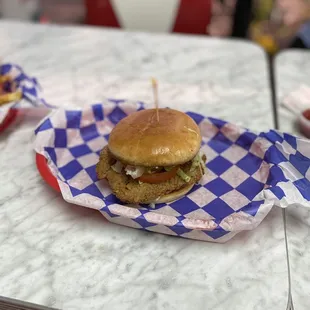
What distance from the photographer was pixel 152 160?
3.30 ft

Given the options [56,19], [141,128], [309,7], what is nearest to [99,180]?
[141,128]

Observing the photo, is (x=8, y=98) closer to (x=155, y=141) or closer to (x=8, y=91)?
(x=8, y=91)

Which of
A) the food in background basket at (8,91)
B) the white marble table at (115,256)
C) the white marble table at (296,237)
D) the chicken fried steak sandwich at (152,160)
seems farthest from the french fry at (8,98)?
the white marble table at (296,237)

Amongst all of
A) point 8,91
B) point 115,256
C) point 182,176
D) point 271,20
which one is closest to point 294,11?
point 271,20

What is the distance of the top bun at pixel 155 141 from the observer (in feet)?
3.31

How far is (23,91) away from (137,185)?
0.61m

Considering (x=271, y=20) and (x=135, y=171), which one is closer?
(x=135, y=171)

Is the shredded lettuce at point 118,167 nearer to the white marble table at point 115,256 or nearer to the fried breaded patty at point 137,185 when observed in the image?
the fried breaded patty at point 137,185

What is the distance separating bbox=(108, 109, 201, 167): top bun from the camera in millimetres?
1010

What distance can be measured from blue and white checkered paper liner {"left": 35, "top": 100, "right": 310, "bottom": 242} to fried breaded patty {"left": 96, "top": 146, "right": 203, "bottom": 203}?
30 millimetres

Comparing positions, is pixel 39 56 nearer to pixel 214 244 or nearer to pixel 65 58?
pixel 65 58

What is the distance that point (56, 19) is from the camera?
3410 mm

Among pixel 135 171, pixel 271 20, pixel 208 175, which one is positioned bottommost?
pixel 271 20

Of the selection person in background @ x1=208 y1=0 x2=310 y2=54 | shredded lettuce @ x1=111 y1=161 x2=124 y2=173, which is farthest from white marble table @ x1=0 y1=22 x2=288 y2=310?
person in background @ x1=208 y1=0 x2=310 y2=54
